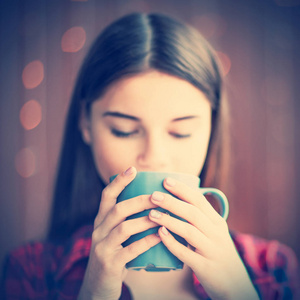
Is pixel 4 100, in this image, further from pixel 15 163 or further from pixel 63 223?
pixel 63 223

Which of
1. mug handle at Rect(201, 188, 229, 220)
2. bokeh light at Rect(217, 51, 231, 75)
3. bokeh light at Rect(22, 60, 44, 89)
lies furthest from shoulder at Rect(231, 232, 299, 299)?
bokeh light at Rect(22, 60, 44, 89)

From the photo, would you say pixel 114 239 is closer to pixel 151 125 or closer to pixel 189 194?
pixel 189 194

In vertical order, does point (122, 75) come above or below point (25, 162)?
above

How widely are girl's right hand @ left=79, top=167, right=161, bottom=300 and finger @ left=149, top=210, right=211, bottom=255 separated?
0.06ft

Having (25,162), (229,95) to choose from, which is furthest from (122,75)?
(25,162)

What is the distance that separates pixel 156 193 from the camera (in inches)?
21.9

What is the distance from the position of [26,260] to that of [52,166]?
2.21 feet

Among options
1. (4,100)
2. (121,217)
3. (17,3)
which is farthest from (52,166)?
(121,217)

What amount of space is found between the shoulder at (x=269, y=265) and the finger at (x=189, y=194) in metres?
0.39

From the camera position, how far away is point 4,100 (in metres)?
1.48

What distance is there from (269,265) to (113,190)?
61cm

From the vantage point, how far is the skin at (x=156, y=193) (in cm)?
57

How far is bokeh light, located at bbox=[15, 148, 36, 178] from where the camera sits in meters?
1.51

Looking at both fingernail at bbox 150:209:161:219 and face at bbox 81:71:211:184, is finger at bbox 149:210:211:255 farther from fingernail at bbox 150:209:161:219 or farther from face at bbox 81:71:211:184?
face at bbox 81:71:211:184
